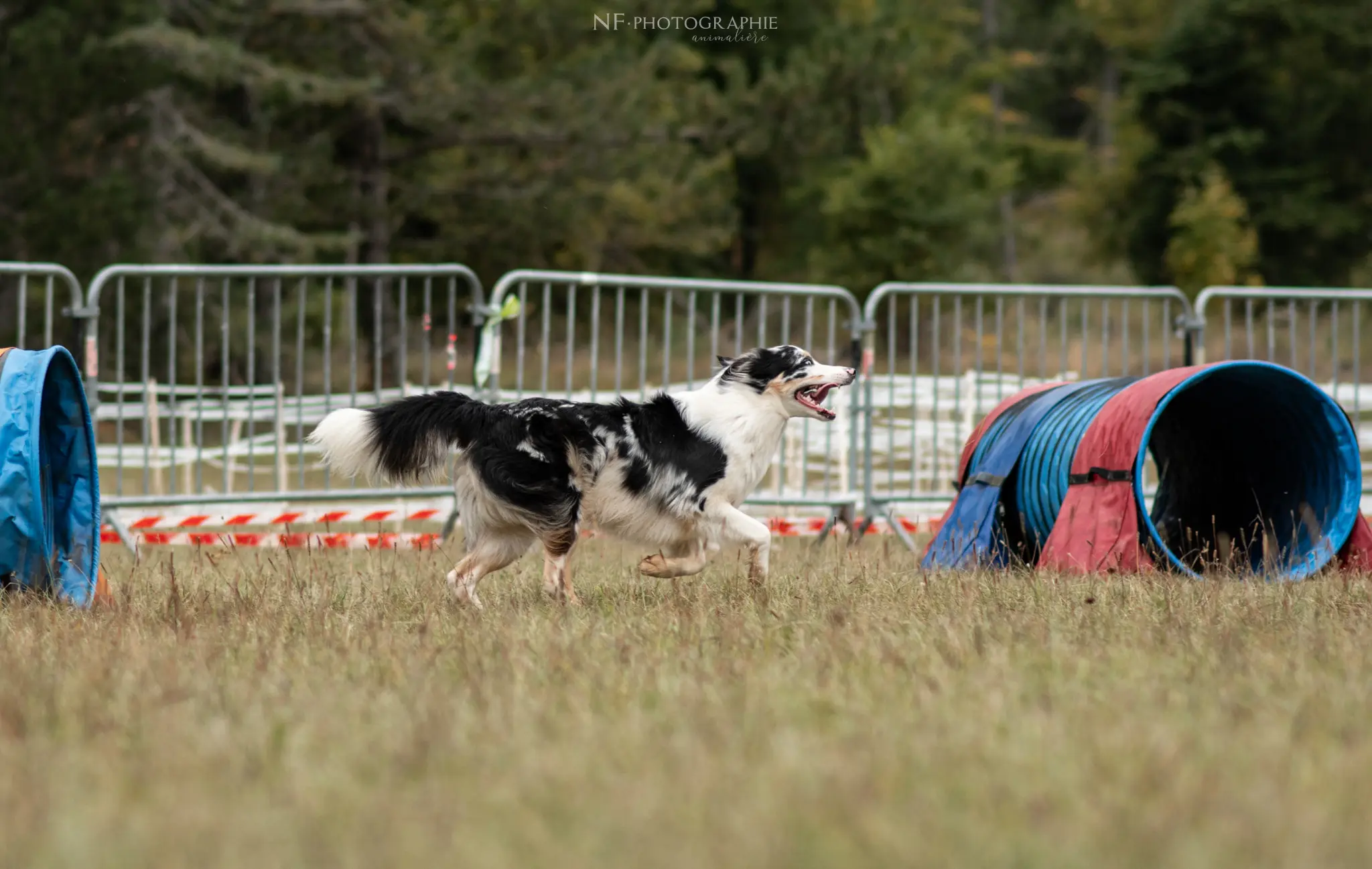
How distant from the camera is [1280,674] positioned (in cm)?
426

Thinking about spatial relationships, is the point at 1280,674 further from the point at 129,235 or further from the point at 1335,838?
the point at 129,235

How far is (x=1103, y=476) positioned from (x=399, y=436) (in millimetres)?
3097

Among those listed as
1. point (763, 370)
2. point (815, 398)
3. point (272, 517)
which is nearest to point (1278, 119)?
point (272, 517)

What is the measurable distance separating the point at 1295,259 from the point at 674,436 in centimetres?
3010

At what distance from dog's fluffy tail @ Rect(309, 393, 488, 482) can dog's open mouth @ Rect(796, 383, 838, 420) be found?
4.90ft

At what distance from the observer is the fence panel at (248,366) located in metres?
10.1

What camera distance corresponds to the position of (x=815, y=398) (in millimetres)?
7098

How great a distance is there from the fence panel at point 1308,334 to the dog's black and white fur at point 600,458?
293 centimetres

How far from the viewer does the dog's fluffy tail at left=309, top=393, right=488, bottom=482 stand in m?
6.25

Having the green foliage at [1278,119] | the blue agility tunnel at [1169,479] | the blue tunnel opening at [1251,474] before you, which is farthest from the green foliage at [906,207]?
the blue agility tunnel at [1169,479]

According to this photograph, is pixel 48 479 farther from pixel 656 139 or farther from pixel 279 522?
pixel 656 139

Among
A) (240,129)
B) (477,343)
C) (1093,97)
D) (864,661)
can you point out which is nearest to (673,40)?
(240,129)

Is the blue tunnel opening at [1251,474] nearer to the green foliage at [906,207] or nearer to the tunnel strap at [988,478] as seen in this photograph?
the tunnel strap at [988,478]

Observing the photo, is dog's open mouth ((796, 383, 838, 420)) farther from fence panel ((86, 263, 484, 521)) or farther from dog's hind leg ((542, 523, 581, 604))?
fence panel ((86, 263, 484, 521))
